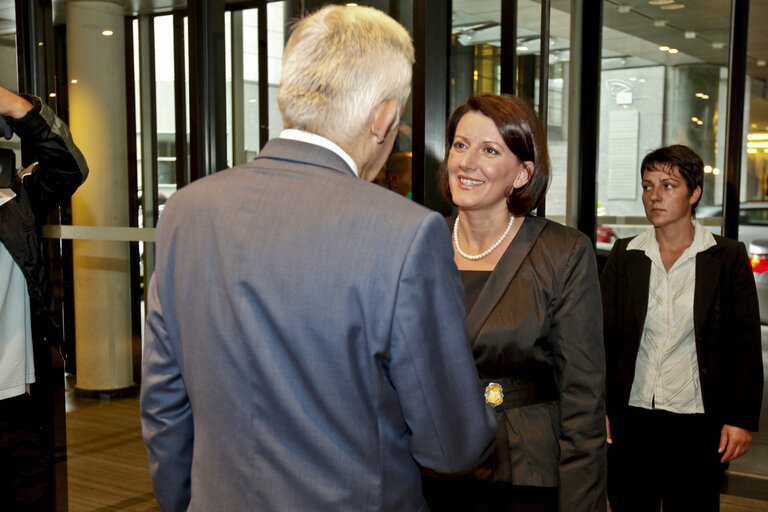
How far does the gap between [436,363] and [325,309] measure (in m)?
0.19

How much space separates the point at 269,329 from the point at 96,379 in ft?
8.91

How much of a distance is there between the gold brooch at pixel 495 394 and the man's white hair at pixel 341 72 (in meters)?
0.86

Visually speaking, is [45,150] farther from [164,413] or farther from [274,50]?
[164,413]

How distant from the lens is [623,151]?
4.16m

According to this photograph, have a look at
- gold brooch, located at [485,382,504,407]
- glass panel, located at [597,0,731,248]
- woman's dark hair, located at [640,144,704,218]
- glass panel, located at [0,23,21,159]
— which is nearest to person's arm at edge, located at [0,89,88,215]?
glass panel, located at [0,23,21,159]

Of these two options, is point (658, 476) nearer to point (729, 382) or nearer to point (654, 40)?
point (729, 382)

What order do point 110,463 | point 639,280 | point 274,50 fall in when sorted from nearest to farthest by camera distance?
point 639,280 < point 274,50 < point 110,463

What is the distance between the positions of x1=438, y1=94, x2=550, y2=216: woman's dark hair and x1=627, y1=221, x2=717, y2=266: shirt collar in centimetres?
91

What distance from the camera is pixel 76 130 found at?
127 inches

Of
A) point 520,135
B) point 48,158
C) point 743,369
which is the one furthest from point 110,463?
point 743,369

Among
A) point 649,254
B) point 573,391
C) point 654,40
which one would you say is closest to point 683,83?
point 654,40

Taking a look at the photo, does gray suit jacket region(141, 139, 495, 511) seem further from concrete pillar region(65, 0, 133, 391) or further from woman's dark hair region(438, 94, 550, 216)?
concrete pillar region(65, 0, 133, 391)

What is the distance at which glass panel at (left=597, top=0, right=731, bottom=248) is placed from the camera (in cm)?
396

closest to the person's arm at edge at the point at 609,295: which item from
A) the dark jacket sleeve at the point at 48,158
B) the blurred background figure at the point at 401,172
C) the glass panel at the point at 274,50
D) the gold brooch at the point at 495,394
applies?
the blurred background figure at the point at 401,172
